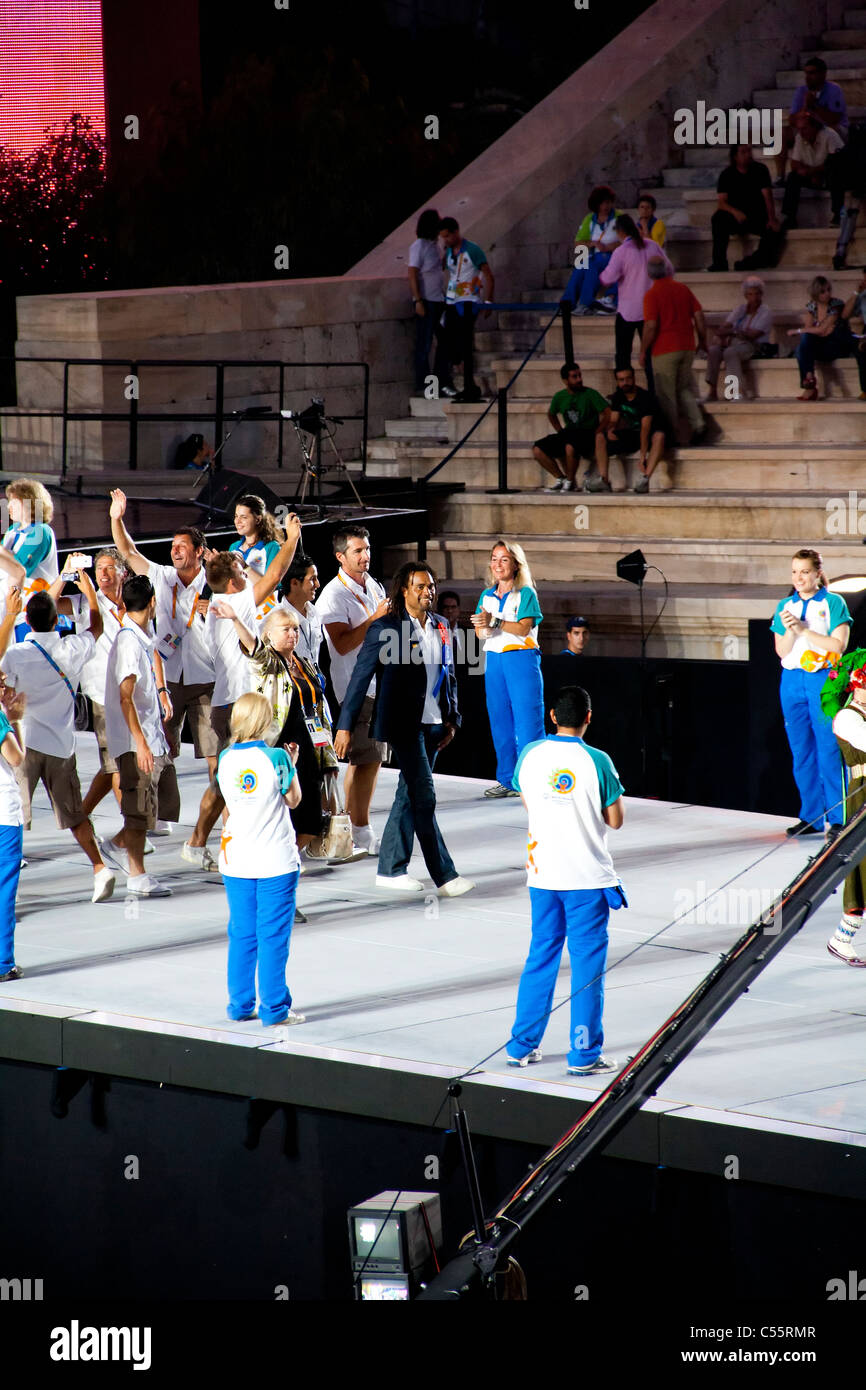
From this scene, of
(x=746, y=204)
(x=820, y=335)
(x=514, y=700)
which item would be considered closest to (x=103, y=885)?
(x=514, y=700)

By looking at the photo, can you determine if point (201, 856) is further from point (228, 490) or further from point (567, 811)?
point (228, 490)

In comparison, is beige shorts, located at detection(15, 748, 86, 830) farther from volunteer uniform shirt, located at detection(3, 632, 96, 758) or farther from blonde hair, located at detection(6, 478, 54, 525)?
blonde hair, located at detection(6, 478, 54, 525)

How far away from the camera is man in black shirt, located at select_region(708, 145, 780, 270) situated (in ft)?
66.9

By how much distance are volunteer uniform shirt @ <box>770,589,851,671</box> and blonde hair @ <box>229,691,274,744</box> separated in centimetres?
393

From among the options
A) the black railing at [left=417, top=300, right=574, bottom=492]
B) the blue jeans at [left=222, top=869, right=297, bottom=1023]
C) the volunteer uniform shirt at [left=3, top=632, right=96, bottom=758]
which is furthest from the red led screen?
the blue jeans at [left=222, top=869, right=297, bottom=1023]

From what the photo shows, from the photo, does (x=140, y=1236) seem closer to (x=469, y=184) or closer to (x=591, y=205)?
(x=591, y=205)

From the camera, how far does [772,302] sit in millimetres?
20281

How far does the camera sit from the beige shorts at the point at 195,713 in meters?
11.6

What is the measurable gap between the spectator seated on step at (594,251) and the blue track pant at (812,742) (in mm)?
9454

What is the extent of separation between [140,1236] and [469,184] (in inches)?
653

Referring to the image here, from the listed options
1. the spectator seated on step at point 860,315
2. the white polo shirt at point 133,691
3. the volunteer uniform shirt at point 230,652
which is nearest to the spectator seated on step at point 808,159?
the spectator seated on step at point 860,315

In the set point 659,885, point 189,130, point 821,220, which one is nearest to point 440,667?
point 659,885

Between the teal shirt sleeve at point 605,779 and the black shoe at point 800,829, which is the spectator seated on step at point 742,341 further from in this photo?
the teal shirt sleeve at point 605,779

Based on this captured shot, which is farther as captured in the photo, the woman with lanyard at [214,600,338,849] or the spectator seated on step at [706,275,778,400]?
the spectator seated on step at [706,275,778,400]
